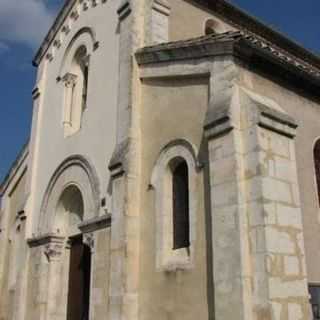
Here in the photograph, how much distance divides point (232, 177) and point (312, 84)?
11.3ft

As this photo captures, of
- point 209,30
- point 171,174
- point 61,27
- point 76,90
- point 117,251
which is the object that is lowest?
point 117,251

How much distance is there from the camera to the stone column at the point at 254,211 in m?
5.89

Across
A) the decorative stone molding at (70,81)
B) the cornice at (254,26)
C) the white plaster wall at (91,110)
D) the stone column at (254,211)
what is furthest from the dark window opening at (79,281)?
the cornice at (254,26)

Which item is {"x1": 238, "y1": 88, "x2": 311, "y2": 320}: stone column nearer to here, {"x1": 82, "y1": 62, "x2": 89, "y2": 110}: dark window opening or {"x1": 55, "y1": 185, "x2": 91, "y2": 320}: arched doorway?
{"x1": 55, "y1": 185, "x2": 91, "y2": 320}: arched doorway

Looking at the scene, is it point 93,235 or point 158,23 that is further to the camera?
point 158,23

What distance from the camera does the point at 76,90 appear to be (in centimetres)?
1216

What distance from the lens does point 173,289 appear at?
7.27 meters

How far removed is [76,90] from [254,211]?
7356mm

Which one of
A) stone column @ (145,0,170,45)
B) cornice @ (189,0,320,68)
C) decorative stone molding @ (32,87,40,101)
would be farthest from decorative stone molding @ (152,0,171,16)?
decorative stone molding @ (32,87,40,101)

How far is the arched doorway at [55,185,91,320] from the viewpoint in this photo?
10.4m

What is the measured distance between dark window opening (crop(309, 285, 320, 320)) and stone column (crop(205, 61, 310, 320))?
534 mm

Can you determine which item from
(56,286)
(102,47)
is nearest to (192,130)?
(102,47)

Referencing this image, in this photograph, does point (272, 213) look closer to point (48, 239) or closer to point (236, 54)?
point (236, 54)

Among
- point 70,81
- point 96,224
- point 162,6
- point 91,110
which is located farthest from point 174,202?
point 70,81
